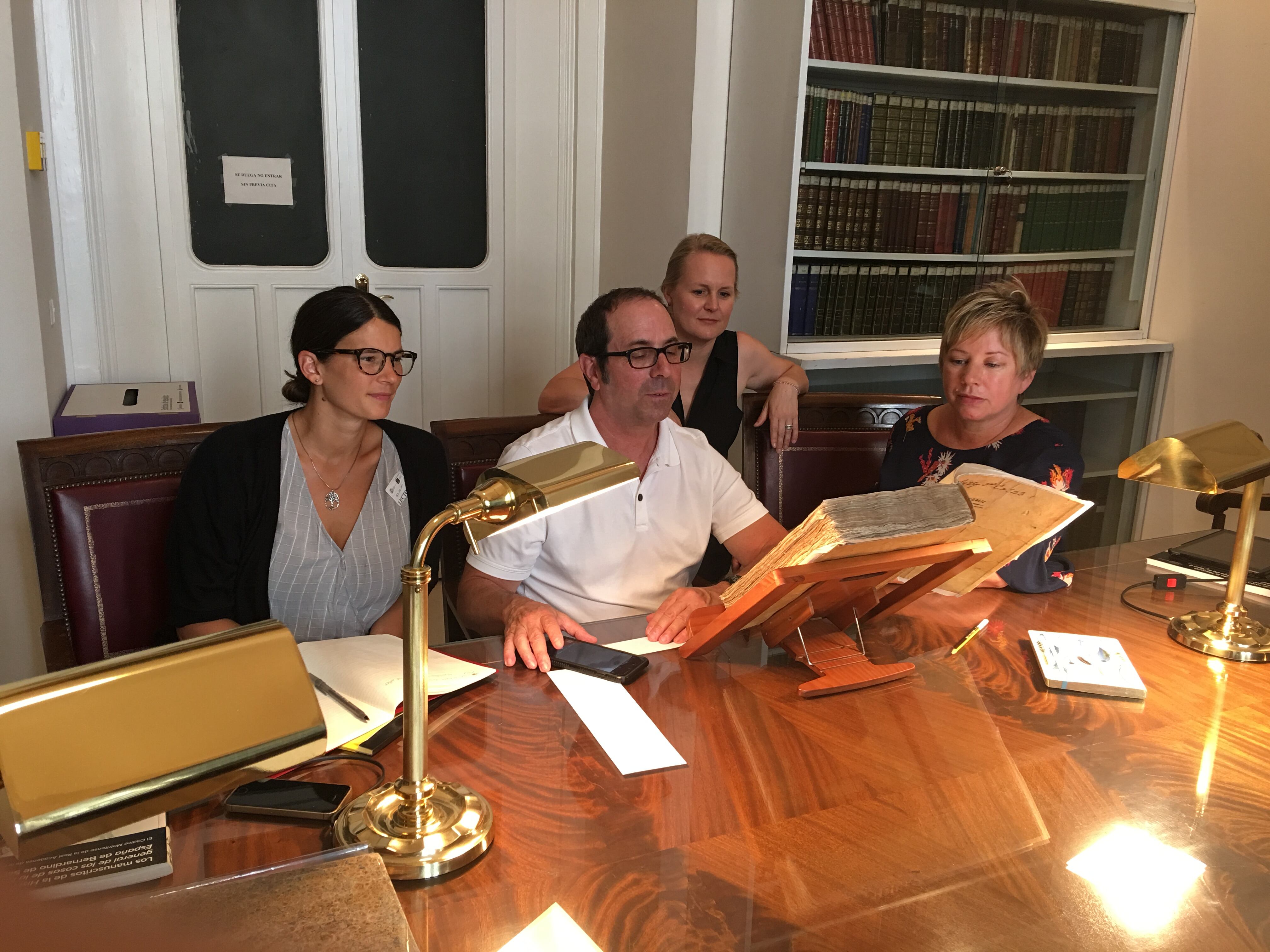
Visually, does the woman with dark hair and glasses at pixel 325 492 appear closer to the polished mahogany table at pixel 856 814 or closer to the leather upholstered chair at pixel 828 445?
the polished mahogany table at pixel 856 814

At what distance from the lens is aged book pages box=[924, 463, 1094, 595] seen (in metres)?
1.45

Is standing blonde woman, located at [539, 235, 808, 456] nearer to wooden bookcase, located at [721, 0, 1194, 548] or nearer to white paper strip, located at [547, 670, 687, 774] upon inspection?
wooden bookcase, located at [721, 0, 1194, 548]

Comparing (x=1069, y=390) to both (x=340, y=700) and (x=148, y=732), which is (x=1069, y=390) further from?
(x=148, y=732)

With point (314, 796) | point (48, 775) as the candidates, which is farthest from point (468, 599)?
point (48, 775)

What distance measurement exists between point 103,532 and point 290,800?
84 cm

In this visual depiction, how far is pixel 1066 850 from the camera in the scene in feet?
3.22

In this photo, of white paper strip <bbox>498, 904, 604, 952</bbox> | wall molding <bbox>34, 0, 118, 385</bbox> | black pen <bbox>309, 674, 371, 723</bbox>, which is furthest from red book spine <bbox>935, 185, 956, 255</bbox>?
white paper strip <bbox>498, 904, 604, 952</bbox>

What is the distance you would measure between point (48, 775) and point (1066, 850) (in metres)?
0.90

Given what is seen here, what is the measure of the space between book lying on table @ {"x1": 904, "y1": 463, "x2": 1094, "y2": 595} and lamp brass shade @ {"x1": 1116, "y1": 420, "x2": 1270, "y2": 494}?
0.35 feet

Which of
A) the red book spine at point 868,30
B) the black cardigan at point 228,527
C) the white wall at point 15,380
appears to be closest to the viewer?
the black cardigan at point 228,527

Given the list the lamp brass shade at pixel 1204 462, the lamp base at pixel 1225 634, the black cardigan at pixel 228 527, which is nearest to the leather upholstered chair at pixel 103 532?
the black cardigan at pixel 228 527

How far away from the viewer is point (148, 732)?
60 cm

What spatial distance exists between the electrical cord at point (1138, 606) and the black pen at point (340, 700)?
1293mm

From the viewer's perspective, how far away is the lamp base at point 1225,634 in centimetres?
151
